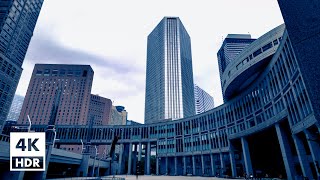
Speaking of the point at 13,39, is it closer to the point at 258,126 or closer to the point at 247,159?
the point at 258,126

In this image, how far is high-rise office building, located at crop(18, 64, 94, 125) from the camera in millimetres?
162875

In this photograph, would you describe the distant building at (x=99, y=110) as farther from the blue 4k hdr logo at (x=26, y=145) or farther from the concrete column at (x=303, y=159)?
the blue 4k hdr logo at (x=26, y=145)

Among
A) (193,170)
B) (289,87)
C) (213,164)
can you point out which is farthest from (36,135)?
(193,170)

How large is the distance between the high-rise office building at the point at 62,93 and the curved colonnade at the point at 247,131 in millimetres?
78347

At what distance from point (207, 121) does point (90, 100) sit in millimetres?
148905

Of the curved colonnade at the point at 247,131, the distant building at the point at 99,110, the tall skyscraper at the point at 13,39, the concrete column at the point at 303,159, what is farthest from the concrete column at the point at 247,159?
the distant building at the point at 99,110

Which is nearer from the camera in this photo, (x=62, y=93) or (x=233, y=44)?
(x=233, y=44)

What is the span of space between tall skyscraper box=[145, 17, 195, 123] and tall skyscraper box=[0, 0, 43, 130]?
331 ft

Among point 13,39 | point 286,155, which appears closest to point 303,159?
point 286,155

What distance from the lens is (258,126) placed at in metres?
45.6

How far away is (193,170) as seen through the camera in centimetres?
7250

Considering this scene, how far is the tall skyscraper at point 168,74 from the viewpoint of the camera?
524 ft

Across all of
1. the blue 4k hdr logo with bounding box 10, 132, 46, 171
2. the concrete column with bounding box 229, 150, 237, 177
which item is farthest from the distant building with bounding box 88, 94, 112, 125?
the blue 4k hdr logo with bounding box 10, 132, 46, 171

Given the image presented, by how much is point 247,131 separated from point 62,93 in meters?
173
